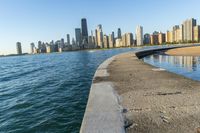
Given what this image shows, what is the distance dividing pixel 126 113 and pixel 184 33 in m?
202

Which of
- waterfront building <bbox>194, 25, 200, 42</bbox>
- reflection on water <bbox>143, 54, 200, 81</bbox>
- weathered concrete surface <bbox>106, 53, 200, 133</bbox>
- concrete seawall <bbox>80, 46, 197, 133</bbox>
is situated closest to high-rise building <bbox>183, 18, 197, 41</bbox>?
waterfront building <bbox>194, 25, 200, 42</bbox>

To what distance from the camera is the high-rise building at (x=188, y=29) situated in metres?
180

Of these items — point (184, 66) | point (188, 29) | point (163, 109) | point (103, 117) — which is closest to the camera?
point (103, 117)

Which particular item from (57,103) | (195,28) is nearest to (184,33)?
(195,28)

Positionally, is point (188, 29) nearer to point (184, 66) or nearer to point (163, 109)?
point (184, 66)

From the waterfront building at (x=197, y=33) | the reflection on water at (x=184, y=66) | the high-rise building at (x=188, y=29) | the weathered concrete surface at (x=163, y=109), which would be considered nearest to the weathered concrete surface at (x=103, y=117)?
the weathered concrete surface at (x=163, y=109)

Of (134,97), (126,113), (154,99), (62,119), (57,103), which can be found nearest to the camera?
(126,113)

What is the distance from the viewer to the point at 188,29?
183 m

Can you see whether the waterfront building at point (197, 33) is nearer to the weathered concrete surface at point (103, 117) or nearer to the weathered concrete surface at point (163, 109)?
the weathered concrete surface at point (163, 109)

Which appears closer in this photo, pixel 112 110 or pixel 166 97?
pixel 112 110

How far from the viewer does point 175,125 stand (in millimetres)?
3654

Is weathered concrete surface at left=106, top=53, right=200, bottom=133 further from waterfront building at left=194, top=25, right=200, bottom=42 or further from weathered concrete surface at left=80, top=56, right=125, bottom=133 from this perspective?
waterfront building at left=194, top=25, right=200, bottom=42

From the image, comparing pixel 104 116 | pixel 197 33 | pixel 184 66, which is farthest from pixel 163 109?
pixel 197 33

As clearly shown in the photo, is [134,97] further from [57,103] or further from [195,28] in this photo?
[195,28]
